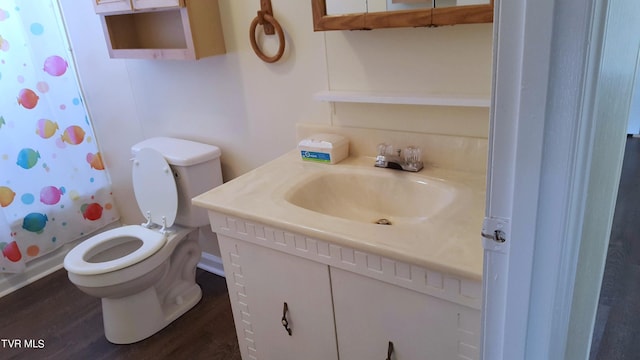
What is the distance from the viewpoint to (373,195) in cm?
145

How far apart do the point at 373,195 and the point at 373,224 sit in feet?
1.08

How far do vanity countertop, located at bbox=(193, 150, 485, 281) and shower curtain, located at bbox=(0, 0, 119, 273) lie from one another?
5.08 ft

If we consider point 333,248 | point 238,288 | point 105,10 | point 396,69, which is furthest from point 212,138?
point 333,248

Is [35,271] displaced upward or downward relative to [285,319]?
downward

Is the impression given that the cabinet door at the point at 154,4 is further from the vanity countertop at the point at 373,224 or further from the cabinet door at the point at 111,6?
the vanity countertop at the point at 373,224

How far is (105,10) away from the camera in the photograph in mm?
1851

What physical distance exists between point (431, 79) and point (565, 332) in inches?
34.2

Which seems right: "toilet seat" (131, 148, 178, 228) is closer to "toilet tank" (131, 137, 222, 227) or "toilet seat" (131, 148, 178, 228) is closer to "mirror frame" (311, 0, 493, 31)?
"toilet tank" (131, 137, 222, 227)

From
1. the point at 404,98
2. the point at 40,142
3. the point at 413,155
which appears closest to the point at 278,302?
the point at 413,155

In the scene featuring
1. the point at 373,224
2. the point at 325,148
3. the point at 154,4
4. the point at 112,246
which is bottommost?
the point at 112,246

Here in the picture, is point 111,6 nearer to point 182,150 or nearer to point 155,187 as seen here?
point 182,150

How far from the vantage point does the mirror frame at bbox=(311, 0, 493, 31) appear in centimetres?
116

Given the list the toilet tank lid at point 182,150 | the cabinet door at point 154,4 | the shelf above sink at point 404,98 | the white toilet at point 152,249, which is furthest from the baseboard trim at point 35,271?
the shelf above sink at point 404,98

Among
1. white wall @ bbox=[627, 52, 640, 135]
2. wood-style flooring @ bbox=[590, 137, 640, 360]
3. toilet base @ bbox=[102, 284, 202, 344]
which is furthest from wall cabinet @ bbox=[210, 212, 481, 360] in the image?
toilet base @ bbox=[102, 284, 202, 344]
